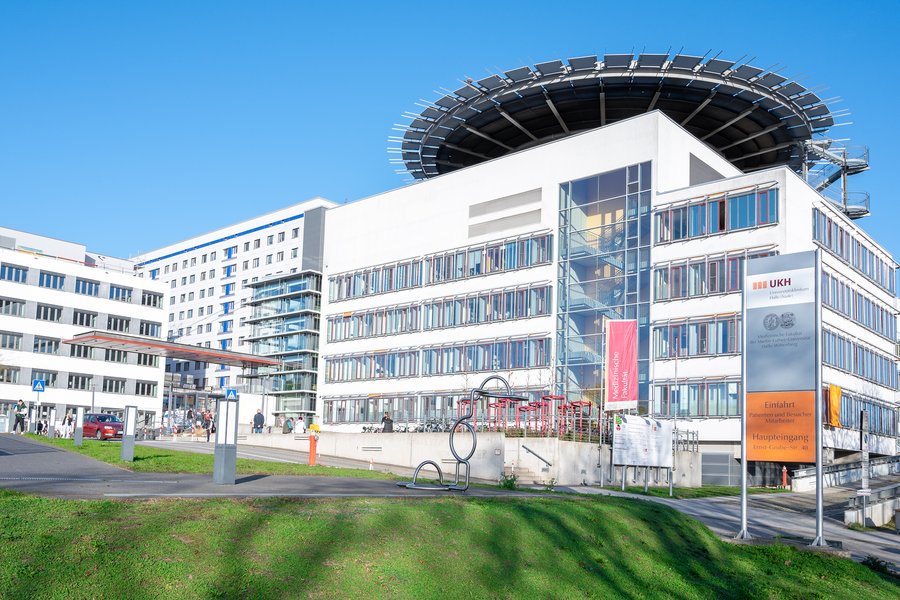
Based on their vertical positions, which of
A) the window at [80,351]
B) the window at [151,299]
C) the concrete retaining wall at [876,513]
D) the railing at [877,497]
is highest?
→ the window at [151,299]

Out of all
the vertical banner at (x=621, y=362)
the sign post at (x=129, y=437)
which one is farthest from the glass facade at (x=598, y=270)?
the sign post at (x=129, y=437)

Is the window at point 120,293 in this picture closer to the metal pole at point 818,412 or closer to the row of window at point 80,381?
the row of window at point 80,381

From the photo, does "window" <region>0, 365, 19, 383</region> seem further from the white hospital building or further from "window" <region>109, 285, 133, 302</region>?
the white hospital building

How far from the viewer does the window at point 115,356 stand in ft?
313

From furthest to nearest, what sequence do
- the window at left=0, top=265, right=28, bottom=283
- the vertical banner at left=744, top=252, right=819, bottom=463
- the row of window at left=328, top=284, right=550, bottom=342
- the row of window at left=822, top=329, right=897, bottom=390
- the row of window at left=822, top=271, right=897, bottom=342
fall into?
the window at left=0, top=265, right=28, bottom=283 → the row of window at left=328, top=284, right=550, bottom=342 → the row of window at left=822, top=271, right=897, bottom=342 → the row of window at left=822, top=329, right=897, bottom=390 → the vertical banner at left=744, top=252, right=819, bottom=463

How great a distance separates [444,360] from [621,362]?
24844 millimetres

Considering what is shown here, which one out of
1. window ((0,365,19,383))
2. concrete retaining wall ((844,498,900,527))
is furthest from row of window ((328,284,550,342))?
window ((0,365,19,383))

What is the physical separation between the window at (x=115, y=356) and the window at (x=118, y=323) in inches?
112

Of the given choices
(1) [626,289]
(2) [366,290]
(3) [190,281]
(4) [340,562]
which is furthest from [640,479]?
(3) [190,281]

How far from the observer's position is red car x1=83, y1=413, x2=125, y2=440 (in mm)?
52781

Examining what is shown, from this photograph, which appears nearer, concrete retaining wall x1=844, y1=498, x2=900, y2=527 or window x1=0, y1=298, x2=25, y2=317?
concrete retaining wall x1=844, y1=498, x2=900, y2=527

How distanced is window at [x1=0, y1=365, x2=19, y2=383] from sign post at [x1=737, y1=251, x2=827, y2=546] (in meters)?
81.0

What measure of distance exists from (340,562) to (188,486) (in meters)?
6.92

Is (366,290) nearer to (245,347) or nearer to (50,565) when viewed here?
(245,347)
